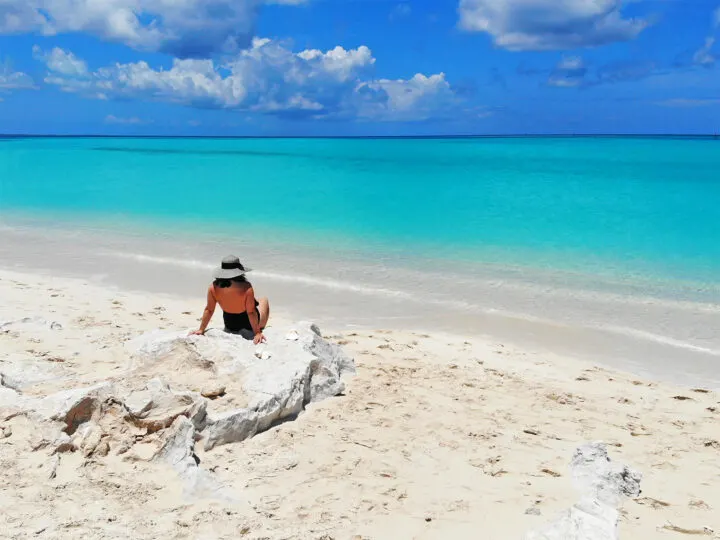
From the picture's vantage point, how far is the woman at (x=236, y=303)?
19.3 ft

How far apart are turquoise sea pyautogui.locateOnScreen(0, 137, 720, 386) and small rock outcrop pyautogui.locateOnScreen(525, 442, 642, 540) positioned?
3844 millimetres

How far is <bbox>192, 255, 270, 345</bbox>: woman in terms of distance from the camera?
5887 mm

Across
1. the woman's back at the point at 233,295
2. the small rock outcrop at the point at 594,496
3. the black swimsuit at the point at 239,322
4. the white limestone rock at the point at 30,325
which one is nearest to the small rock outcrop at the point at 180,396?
the black swimsuit at the point at 239,322

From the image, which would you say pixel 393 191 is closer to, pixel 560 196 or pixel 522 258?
pixel 560 196

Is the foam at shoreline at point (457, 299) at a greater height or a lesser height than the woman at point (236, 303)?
lesser

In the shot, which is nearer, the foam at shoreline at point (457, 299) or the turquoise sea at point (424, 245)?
the foam at shoreline at point (457, 299)

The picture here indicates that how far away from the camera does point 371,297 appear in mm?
10211

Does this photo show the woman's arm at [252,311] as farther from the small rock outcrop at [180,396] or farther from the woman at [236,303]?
the small rock outcrop at [180,396]

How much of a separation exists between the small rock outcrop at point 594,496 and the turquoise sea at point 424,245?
384 centimetres

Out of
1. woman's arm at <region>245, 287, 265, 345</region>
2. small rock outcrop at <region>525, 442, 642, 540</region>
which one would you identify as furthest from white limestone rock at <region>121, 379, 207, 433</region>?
small rock outcrop at <region>525, 442, 642, 540</region>

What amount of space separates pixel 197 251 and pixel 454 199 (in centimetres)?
1393

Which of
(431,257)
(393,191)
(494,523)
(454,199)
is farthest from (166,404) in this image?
(393,191)

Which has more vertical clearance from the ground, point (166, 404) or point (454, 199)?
point (454, 199)

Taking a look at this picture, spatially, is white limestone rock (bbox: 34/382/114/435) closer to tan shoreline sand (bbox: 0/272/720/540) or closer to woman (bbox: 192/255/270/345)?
tan shoreline sand (bbox: 0/272/720/540)
